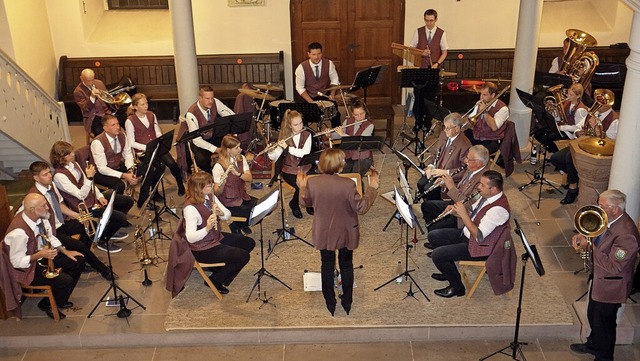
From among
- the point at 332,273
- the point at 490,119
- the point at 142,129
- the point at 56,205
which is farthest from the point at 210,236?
the point at 490,119

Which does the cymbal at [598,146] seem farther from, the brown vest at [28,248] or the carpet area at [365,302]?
the brown vest at [28,248]

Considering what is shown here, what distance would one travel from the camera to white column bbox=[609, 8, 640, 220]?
6.77m

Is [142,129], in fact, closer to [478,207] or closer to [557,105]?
[478,207]

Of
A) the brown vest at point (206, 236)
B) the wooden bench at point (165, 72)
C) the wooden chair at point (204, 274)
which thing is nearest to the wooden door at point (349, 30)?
the wooden bench at point (165, 72)

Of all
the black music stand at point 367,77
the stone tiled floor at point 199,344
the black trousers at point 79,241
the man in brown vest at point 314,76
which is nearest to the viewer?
the stone tiled floor at point 199,344

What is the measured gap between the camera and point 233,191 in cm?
898

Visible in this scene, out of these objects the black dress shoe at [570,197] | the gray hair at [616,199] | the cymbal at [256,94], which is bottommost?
the black dress shoe at [570,197]

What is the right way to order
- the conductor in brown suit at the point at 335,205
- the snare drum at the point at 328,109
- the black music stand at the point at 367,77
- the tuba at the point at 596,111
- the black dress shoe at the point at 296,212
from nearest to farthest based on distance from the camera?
the conductor in brown suit at the point at 335,205, the tuba at the point at 596,111, the black dress shoe at the point at 296,212, the snare drum at the point at 328,109, the black music stand at the point at 367,77

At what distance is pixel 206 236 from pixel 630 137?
14.3ft

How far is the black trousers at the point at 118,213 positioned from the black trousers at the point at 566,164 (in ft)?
19.2

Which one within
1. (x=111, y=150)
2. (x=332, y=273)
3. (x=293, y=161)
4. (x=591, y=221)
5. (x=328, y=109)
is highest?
(x=328, y=109)

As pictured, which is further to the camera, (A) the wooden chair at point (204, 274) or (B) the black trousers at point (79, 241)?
(B) the black trousers at point (79, 241)

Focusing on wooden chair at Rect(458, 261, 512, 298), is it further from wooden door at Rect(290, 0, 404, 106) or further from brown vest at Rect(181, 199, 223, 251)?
wooden door at Rect(290, 0, 404, 106)

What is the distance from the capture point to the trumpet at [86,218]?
8.62 meters
